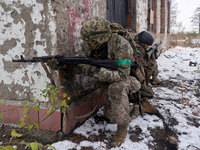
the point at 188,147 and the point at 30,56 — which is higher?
the point at 30,56

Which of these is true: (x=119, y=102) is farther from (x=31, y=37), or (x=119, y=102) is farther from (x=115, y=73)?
(x=31, y=37)

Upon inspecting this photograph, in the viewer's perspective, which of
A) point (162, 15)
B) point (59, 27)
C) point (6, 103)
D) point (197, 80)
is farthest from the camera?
point (162, 15)

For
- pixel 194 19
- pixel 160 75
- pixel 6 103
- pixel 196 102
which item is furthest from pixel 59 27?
pixel 194 19

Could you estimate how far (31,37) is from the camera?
1823mm

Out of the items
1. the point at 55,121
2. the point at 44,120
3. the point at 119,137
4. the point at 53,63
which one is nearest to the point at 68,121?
the point at 55,121

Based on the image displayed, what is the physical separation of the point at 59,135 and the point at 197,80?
3.71 meters

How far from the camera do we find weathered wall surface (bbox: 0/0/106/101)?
68.2 inches

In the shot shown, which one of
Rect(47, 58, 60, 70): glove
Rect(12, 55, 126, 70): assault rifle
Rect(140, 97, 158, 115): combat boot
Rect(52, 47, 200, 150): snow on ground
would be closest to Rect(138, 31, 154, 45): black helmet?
Result: Rect(52, 47, 200, 150): snow on ground

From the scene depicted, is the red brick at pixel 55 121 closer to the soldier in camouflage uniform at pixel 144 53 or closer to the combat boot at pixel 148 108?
the combat boot at pixel 148 108

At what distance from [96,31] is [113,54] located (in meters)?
0.34

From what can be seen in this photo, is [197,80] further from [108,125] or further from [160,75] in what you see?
[108,125]

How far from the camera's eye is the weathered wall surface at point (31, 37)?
173 centimetres

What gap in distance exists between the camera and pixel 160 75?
4.73 m

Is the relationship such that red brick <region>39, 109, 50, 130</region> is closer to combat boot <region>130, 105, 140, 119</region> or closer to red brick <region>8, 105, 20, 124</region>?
red brick <region>8, 105, 20, 124</region>
